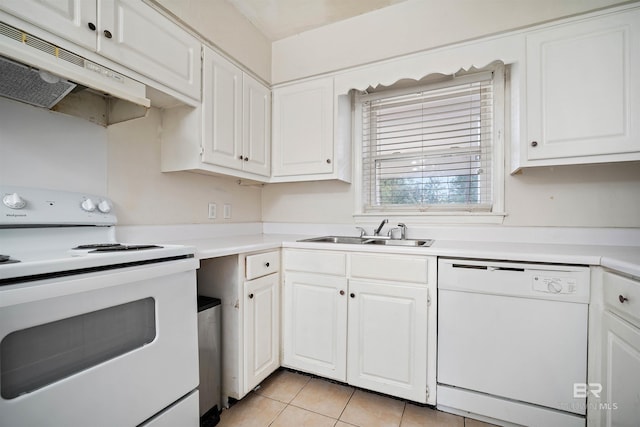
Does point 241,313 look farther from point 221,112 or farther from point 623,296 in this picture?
point 623,296

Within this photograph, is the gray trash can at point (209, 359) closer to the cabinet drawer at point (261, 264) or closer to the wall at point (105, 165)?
the cabinet drawer at point (261, 264)

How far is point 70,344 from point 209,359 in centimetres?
75

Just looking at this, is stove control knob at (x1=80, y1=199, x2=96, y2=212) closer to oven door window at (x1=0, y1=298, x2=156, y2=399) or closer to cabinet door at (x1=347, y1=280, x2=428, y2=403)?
oven door window at (x1=0, y1=298, x2=156, y2=399)

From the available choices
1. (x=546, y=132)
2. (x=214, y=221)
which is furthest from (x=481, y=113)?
(x=214, y=221)

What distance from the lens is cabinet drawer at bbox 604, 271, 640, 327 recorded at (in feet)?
3.31

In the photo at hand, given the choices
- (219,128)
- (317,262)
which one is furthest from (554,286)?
(219,128)

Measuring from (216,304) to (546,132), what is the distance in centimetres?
201

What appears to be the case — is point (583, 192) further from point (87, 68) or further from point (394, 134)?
point (87, 68)

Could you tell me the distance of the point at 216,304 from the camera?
5.01 feet

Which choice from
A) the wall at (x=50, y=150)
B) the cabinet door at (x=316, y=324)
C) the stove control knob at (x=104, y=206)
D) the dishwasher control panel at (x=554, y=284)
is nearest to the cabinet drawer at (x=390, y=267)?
the cabinet door at (x=316, y=324)

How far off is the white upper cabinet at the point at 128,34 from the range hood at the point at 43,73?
0.25 ft

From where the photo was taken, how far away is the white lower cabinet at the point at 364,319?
1521mm

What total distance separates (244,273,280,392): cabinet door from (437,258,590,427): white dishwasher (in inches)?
37.7

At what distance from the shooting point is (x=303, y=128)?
2188 millimetres
